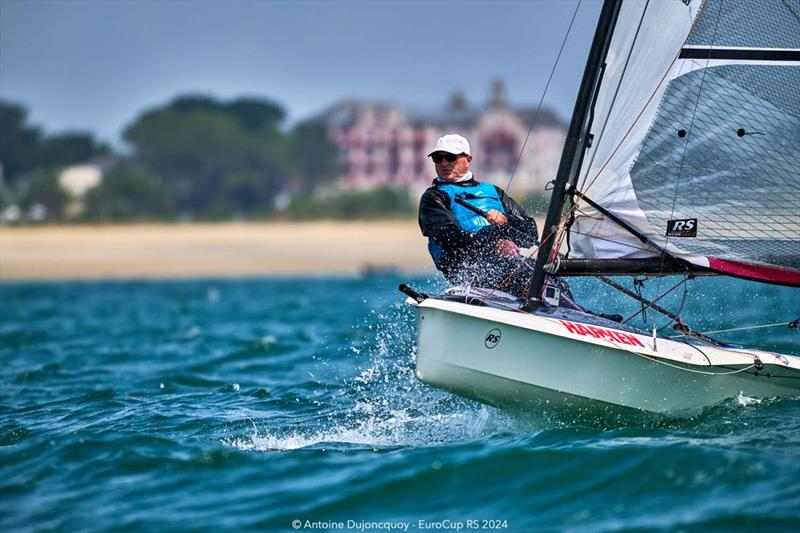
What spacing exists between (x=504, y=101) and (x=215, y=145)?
19.1 m

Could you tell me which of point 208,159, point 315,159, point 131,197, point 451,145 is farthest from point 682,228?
point 208,159

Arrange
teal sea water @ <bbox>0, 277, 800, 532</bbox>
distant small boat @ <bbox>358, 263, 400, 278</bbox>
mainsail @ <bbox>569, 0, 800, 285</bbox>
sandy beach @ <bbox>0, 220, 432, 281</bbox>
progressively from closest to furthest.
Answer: teal sea water @ <bbox>0, 277, 800, 532</bbox>
mainsail @ <bbox>569, 0, 800, 285</bbox>
distant small boat @ <bbox>358, 263, 400, 278</bbox>
sandy beach @ <bbox>0, 220, 432, 281</bbox>

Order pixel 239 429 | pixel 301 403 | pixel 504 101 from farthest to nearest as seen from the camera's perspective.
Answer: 1. pixel 504 101
2. pixel 301 403
3. pixel 239 429

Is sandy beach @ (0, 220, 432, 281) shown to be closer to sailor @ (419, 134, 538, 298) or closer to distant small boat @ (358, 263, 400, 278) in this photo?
A: distant small boat @ (358, 263, 400, 278)

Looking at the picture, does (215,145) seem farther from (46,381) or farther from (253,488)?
(253,488)

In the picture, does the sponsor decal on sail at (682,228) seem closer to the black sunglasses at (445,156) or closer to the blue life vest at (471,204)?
the blue life vest at (471,204)

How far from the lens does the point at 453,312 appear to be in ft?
20.3

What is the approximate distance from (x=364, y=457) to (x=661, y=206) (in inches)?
91.1

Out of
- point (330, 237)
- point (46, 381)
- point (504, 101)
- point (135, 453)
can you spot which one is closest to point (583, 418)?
point (135, 453)

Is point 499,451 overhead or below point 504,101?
below

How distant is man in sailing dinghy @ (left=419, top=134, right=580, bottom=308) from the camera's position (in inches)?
269

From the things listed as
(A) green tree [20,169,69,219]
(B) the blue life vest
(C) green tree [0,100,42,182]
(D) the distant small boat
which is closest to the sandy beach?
(D) the distant small boat

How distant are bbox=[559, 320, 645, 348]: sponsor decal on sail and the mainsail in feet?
1.91

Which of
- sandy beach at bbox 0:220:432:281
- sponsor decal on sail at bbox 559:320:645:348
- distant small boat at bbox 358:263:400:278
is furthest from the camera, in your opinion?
sandy beach at bbox 0:220:432:281
